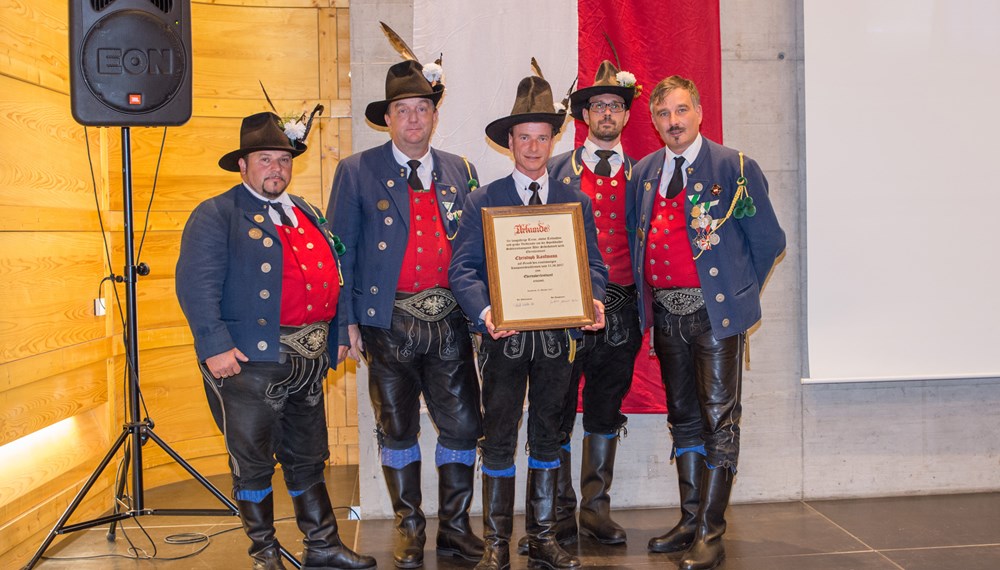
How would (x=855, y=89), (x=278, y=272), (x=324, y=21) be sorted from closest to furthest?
(x=278, y=272) → (x=855, y=89) → (x=324, y=21)

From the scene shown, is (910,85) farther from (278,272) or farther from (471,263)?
(278,272)

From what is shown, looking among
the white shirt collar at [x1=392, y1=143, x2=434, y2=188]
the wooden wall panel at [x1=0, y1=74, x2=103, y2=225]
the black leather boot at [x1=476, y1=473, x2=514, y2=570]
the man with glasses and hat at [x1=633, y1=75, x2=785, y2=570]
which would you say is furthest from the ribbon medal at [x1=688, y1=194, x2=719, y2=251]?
the wooden wall panel at [x1=0, y1=74, x2=103, y2=225]

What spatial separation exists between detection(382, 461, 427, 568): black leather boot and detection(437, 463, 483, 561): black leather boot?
3.9 inches

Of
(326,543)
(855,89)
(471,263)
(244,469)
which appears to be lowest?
(326,543)

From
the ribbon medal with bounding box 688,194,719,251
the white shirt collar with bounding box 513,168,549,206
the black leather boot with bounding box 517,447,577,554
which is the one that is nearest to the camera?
the white shirt collar with bounding box 513,168,549,206

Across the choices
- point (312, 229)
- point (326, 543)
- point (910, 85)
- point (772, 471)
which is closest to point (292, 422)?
point (326, 543)

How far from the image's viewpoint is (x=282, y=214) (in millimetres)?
3488

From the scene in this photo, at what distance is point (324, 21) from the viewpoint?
5.71 metres

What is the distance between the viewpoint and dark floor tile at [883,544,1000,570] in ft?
12.2

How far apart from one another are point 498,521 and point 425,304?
88cm

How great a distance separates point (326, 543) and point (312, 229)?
1228 mm

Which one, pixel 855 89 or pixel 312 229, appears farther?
pixel 855 89

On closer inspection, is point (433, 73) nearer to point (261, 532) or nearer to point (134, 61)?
point (134, 61)

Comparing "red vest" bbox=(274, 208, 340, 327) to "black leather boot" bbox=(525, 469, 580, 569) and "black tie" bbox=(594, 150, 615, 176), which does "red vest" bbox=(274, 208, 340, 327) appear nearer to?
"black leather boot" bbox=(525, 469, 580, 569)
